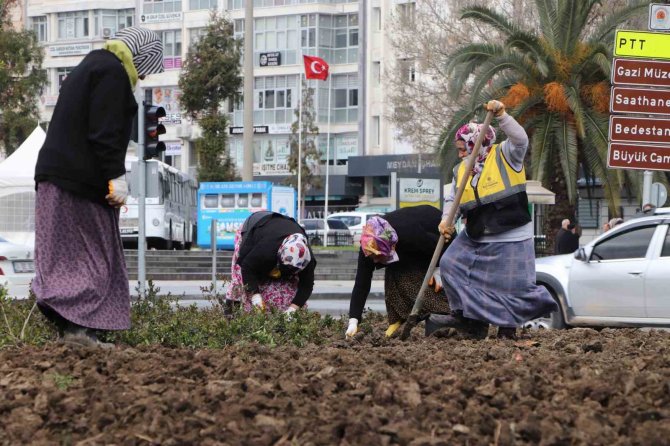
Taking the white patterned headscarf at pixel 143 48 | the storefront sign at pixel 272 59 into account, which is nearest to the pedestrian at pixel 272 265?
the white patterned headscarf at pixel 143 48

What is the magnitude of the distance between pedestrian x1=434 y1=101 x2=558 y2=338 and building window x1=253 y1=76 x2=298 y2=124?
195ft

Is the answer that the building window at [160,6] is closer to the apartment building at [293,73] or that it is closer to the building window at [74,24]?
the apartment building at [293,73]

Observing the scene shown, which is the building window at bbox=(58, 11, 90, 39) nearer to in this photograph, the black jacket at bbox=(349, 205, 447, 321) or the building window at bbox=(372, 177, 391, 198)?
the building window at bbox=(372, 177, 391, 198)

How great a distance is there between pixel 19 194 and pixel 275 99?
36789 mm

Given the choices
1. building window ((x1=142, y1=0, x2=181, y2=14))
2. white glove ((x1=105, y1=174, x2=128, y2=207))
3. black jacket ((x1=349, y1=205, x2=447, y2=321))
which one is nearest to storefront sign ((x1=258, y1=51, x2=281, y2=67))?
building window ((x1=142, y1=0, x2=181, y2=14))

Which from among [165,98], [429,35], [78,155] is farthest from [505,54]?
[165,98]

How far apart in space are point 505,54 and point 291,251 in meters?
17.9

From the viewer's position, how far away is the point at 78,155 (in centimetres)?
693

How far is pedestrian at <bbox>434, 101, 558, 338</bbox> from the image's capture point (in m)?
8.55

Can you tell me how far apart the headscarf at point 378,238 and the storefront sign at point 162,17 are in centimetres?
6488

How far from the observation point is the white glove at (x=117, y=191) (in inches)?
270

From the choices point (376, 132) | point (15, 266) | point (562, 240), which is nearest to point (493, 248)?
point (15, 266)

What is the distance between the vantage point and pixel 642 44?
683 inches

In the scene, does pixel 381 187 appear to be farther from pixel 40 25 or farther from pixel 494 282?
pixel 494 282
